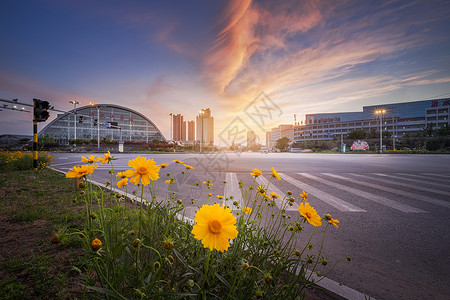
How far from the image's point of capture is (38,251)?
5.69 ft

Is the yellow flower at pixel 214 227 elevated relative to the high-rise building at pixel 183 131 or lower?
lower

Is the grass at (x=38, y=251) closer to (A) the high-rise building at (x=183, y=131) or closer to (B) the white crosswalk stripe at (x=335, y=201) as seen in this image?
(B) the white crosswalk stripe at (x=335, y=201)

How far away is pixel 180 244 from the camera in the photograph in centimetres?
149

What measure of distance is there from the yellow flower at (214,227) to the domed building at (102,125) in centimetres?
4997

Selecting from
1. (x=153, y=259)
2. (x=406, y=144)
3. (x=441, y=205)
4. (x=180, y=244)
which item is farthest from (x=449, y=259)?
(x=406, y=144)

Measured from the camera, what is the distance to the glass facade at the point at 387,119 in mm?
72625

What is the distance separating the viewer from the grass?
4.15ft

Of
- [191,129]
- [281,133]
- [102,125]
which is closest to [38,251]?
[102,125]

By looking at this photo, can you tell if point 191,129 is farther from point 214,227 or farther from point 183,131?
point 214,227

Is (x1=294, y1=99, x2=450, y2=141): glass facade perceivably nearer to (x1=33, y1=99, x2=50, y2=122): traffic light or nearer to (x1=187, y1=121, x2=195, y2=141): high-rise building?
(x1=187, y1=121, x2=195, y2=141): high-rise building

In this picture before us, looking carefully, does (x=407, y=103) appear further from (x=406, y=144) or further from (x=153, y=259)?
(x=153, y=259)

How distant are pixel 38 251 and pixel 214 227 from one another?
199cm

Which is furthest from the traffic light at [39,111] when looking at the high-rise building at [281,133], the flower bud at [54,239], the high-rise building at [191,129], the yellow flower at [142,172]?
the high-rise building at [281,133]

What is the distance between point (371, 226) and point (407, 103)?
111463 millimetres
